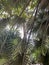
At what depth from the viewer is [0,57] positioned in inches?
93.3

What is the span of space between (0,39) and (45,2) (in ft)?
2.65

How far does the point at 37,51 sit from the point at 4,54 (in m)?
1.59

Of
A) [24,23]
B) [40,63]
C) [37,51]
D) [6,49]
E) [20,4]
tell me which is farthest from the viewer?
[40,63]

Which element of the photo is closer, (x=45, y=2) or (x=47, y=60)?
(x=45, y=2)

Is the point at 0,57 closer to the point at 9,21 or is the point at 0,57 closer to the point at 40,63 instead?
the point at 9,21

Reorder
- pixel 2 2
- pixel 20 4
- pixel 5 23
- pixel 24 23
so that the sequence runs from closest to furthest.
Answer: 1. pixel 5 23
2. pixel 24 23
3. pixel 20 4
4. pixel 2 2

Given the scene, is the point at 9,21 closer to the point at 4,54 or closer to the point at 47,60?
the point at 4,54

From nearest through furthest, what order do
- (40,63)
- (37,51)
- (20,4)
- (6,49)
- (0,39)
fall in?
(20,4) < (6,49) < (0,39) < (37,51) < (40,63)

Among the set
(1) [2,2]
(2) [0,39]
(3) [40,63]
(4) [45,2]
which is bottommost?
(3) [40,63]

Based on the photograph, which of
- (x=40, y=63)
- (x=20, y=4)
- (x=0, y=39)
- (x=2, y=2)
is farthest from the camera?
(x=40, y=63)

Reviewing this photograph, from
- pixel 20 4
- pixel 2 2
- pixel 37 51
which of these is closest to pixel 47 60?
pixel 37 51

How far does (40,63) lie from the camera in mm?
4422

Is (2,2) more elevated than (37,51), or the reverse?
(2,2)

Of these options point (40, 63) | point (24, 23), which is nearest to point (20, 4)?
point (24, 23)
